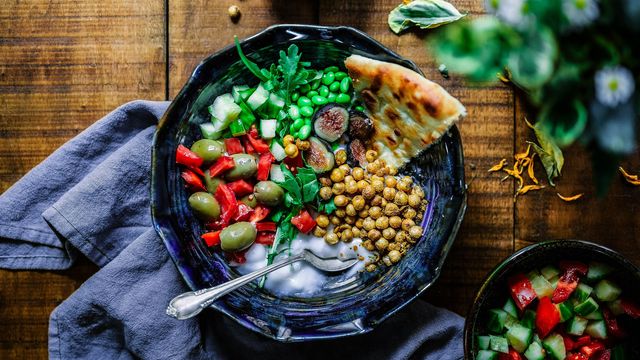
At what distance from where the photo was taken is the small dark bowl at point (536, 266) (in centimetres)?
214

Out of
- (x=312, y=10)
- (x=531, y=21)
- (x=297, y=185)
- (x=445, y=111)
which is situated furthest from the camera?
(x=312, y=10)

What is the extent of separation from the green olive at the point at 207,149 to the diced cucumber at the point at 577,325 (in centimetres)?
140

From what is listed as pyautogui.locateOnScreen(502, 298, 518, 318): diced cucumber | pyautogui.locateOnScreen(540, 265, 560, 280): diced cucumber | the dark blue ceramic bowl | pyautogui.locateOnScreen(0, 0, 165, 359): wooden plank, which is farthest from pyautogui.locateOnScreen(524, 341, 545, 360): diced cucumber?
pyautogui.locateOnScreen(0, 0, 165, 359): wooden plank

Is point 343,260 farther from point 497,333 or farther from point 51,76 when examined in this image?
point 51,76

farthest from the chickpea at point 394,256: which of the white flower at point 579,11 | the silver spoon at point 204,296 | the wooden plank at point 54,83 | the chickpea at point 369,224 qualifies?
the white flower at point 579,11

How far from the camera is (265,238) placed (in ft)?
7.69

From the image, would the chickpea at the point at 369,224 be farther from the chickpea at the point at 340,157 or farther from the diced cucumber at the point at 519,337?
the diced cucumber at the point at 519,337

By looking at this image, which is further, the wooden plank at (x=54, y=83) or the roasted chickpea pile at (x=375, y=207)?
the wooden plank at (x=54, y=83)

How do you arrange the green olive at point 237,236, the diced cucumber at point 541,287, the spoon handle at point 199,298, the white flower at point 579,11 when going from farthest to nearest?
1. the diced cucumber at point 541,287
2. the green olive at point 237,236
3. the spoon handle at point 199,298
4. the white flower at point 579,11

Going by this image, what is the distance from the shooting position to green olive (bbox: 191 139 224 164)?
7.41 feet

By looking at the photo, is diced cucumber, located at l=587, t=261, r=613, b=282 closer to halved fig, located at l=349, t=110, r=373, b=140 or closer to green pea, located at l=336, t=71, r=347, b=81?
halved fig, located at l=349, t=110, r=373, b=140

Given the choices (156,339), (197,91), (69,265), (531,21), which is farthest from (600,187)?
(69,265)

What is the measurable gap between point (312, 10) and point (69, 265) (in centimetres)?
133

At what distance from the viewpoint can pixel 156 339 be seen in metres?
2.36
